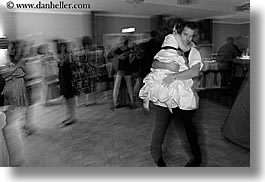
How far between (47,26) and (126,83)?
565 mm

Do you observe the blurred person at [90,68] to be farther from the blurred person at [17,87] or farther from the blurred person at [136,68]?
the blurred person at [17,87]

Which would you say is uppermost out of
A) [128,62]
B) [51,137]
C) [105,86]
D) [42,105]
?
[128,62]

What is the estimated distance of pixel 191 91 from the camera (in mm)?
1736

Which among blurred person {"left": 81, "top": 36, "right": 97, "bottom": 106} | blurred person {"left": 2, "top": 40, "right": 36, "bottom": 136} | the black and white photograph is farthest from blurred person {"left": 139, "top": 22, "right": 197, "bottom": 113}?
blurred person {"left": 2, "top": 40, "right": 36, "bottom": 136}

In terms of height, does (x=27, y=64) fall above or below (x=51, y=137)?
above

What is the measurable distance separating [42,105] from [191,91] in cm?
89

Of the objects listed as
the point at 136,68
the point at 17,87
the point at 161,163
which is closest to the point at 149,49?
the point at 136,68

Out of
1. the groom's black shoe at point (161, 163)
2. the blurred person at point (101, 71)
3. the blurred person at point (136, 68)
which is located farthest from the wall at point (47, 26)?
the groom's black shoe at point (161, 163)

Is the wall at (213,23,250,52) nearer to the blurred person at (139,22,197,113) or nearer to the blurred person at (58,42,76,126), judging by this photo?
the blurred person at (139,22,197,113)

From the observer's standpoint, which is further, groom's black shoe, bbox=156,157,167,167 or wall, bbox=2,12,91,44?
groom's black shoe, bbox=156,157,167,167

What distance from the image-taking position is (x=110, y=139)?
1.82 m

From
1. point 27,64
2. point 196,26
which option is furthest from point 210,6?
point 27,64

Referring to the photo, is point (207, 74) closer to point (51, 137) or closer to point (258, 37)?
point (258, 37)

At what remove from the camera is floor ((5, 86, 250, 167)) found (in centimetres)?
175
